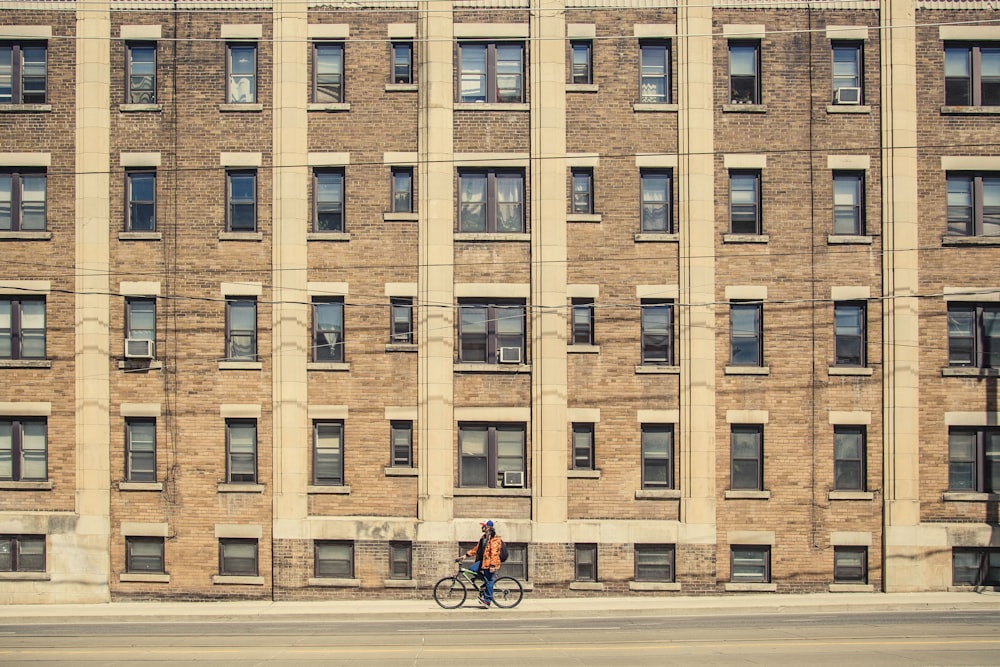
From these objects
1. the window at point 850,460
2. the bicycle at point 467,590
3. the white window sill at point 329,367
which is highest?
the white window sill at point 329,367

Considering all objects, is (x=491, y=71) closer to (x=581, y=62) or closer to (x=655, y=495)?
(x=581, y=62)

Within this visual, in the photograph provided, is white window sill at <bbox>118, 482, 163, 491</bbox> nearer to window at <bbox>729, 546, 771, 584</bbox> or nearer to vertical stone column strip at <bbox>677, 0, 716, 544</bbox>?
vertical stone column strip at <bbox>677, 0, 716, 544</bbox>

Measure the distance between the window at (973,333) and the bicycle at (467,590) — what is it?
11.4 m

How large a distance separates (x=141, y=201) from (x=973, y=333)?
1962 centimetres

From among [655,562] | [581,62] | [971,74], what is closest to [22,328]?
[581,62]

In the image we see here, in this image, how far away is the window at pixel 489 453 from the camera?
22.2m

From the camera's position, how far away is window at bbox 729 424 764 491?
22.3 meters

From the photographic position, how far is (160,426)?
22281 millimetres

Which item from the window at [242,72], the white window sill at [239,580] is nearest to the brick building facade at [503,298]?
the white window sill at [239,580]

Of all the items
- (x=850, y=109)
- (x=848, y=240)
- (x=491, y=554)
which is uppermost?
(x=850, y=109)

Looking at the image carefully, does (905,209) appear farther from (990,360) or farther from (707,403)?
(707,403)

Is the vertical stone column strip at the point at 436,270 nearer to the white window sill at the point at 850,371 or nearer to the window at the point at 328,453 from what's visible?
the window at the point at 328,453

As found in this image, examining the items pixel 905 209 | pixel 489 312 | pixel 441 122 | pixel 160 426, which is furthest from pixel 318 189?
pixel 905 209

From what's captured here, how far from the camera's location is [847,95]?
22281 millimetres
